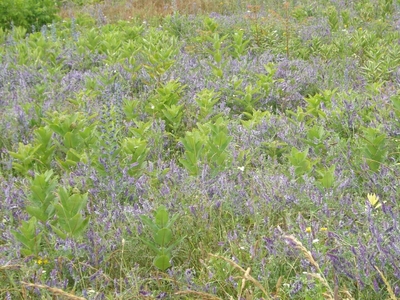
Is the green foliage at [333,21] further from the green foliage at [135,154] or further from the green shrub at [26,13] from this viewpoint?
the green foliage at [135,154]

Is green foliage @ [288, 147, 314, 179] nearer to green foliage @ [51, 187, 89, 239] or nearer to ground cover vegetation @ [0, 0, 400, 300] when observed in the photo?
ground cover vegetation @ [0, 0, 400, 300]

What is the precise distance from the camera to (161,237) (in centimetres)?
262

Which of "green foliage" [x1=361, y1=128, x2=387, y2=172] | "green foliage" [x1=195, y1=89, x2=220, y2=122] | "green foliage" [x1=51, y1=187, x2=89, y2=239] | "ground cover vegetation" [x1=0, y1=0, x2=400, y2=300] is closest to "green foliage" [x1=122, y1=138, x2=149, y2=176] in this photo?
"ground cover vegetation" [x1=0, y1=0, x2=400, y2=300]

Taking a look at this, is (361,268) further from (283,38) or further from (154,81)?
(283,38)

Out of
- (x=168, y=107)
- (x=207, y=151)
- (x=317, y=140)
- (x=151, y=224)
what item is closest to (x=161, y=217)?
(x=151, y=224)

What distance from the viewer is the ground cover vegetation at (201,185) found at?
2.45 metres

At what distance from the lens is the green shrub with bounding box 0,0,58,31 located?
8.64 meters

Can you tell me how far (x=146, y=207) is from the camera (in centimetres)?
298

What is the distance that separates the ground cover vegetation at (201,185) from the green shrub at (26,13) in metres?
2.88

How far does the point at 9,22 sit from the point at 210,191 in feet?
23.2

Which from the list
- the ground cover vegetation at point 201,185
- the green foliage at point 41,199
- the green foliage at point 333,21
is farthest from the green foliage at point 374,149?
the green foliage at point 333,21

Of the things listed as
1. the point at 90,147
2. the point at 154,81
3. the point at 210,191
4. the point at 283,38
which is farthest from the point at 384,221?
the point at 283,38

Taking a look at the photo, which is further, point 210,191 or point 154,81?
point 154,81

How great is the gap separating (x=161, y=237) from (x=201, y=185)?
0.59m
